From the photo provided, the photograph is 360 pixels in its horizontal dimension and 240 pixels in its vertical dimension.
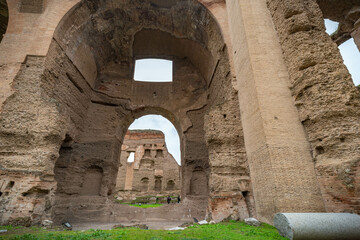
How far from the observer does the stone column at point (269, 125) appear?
3.85m

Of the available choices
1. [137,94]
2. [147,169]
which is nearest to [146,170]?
[147,169]

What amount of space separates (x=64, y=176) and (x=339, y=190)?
8.43 meters

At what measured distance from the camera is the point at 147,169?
1748cm

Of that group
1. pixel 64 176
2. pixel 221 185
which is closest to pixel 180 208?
pixel 221 185

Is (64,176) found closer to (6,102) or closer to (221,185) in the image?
(6,102)

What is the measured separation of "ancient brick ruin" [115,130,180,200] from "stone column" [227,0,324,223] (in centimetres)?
1264

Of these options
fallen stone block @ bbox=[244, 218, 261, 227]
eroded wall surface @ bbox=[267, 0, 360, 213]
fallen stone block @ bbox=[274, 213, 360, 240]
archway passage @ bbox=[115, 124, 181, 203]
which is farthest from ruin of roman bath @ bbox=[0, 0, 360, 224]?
archway passage @ bbox=[115, 124, 181, 203]

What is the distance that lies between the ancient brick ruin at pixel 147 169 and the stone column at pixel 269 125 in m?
12.6

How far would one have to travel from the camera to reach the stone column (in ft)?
12.6

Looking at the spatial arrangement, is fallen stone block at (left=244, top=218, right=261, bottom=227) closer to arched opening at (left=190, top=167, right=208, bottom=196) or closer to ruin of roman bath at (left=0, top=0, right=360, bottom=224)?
ruin of roman bath at (left=0, top=0, right=360, bottom=224)

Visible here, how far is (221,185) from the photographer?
5.00 m

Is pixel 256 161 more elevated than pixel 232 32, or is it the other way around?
pixel 232 32

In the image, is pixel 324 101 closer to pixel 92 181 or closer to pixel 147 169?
pixel 92 181

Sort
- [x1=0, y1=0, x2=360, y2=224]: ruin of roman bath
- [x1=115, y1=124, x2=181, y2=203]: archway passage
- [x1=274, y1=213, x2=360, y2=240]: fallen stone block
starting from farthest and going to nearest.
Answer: [x1=115, y1=124, x2=181, y2=203]: archway passage, [x1=0, y1=0, x2=360, y2=224]: ruin of roman bath, [x1=274, y1=213, x2=360, y2=240]: fallen stone block
